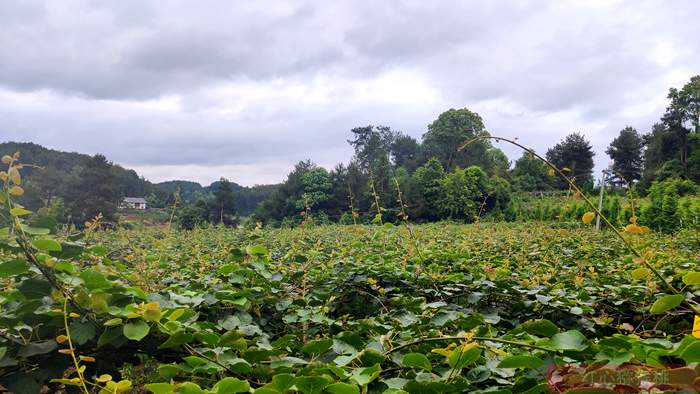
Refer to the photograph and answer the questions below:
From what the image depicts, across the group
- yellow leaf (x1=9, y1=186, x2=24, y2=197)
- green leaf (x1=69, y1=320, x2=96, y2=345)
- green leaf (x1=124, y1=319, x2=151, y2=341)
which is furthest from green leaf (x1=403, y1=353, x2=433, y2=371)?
yellow leaf (x1=9, y1=186, x2=24, y2=197)

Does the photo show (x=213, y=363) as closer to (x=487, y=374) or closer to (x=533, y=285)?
(x=487, y=374)

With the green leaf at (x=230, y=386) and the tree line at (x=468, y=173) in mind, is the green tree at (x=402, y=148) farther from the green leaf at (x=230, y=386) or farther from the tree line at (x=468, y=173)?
the green leaf at (x=230, y=386)

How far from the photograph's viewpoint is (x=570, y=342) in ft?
2.95

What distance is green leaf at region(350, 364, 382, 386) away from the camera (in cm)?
88

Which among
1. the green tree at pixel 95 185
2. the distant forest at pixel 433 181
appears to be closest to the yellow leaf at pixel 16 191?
the distant forest at pixel 433 181

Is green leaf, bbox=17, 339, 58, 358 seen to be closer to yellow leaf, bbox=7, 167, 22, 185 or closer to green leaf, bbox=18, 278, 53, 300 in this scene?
green leaf, bbox=18, 278, 53, 300

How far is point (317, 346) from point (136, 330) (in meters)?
0.41

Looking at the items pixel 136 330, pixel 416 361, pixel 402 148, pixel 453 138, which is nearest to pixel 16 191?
pixel 136 330

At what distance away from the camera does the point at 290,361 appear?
3.59 ft

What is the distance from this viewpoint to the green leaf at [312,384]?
81cm

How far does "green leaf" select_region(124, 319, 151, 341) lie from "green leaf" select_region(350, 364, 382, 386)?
483mm

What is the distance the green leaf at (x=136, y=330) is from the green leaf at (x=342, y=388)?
477mm

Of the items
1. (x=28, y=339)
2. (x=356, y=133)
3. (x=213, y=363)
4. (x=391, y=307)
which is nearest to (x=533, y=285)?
(x=391, y=307)

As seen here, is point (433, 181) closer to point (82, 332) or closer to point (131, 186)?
point (131, 186)
